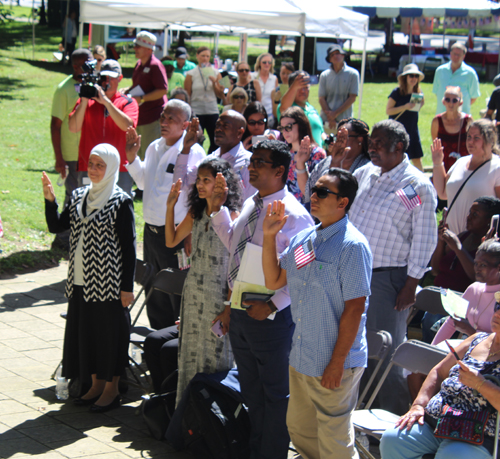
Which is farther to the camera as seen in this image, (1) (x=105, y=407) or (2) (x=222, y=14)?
(2) (x=222, y=14)

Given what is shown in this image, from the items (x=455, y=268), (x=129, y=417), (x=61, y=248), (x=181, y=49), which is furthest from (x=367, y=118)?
(x=129, y=417)

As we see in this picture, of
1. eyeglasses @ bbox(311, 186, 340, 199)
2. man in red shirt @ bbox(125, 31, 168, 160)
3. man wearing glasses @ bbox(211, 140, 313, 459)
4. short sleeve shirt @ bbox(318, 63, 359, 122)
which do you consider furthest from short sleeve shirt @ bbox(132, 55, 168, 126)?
eyeglasses @ bbox(311, 186, 340, 199)

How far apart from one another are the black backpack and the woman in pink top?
59.1 inches

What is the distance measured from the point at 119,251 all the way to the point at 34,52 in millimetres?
22307

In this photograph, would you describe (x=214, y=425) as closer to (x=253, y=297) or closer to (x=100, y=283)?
(x=253, y=297)

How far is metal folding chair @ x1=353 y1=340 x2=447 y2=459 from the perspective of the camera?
3.82 metres

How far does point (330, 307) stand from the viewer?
338cm

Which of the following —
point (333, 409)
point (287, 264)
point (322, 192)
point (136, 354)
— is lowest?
point (136, 354)

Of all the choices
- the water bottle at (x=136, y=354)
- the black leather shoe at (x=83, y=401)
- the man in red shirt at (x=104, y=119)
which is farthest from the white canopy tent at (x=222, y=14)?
the black leather shoe at (x=83, y=401)

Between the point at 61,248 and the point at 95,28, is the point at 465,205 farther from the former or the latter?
the point at 95,28

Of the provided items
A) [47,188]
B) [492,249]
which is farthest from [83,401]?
[492,249]

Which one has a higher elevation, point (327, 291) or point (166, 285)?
point (327, 291)

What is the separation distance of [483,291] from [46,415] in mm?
3002

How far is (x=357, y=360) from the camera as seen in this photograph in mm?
3422
